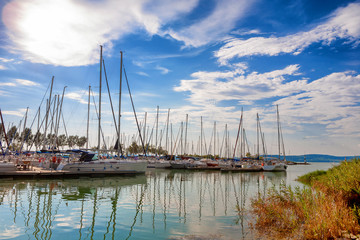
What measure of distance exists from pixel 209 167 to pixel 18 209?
174 ft

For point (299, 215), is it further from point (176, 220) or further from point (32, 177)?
point (32, 177)

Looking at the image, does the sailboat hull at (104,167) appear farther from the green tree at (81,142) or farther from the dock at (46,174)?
the green tree at (81,142)

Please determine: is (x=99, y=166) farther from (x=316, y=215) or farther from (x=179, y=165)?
(x=316, y=215)

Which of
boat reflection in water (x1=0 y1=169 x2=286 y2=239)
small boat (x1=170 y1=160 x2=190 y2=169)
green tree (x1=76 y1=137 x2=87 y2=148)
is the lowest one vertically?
boat reflection in water (x1=0 y1=169 x2=286 y2=239)

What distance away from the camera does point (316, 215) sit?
973cm

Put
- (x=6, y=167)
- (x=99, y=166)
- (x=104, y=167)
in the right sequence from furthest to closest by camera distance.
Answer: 1. (x=104, y=167)
2. (x=99, y=166)
3. (x=6, y=167)

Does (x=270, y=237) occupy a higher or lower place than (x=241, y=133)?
lower

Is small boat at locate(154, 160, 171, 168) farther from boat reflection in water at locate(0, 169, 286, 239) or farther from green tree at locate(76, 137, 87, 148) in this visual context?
green tree at locate(76, 137, 87, 148)

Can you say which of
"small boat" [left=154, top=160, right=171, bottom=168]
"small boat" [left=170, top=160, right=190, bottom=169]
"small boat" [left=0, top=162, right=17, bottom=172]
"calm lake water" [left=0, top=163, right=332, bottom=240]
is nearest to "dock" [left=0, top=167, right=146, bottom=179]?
"small boat" [left=0, top=162, right=17, bottom=172]

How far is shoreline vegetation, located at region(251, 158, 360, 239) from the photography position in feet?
29.0

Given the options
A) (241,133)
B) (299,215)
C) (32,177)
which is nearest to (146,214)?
(299,215)

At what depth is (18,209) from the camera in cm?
1661

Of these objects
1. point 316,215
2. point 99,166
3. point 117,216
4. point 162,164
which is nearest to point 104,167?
point 99,166

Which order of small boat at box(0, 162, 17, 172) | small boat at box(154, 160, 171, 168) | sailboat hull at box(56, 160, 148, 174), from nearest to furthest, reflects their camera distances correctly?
small boat at box(0, 162, 17, 172) → sailboat hull at box(56, 160, 148, 174) → small boat at box(154, 160, 171, 168)
